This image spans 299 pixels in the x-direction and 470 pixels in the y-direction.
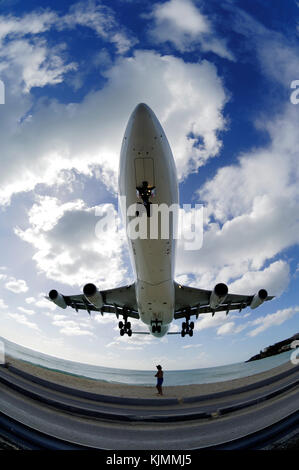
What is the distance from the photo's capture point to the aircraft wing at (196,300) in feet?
58.3

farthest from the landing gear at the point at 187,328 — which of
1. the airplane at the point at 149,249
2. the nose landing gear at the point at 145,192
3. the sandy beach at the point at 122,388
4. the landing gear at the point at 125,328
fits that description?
the nose landing gear at the point at 145,192

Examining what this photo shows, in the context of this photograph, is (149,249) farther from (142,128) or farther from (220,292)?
(220,292)

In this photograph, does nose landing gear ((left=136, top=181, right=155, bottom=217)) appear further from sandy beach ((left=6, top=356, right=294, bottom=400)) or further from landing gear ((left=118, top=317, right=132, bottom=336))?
landing gear ((left=118, top=317, right=132, bottom=336))

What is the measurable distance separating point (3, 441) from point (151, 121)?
8935mm

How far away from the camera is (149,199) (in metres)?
9.59

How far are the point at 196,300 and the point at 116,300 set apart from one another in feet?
20.4

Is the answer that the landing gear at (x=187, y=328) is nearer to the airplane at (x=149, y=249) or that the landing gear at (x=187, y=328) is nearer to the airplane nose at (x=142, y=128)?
the airplane at (x=149, y=249)

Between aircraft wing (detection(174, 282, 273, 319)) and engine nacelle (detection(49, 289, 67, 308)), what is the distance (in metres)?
8.42

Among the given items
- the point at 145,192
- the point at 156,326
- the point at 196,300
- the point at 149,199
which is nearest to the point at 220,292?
the point at 196,300

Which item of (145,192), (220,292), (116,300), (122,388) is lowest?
(122,388)

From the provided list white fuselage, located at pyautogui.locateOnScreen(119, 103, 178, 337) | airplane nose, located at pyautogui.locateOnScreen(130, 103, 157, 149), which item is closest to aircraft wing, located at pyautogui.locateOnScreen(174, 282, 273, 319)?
white fuselage, located at pyautogui.locateOnScreen(119, 103, 178, 337)

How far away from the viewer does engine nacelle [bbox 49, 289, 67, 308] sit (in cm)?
1588
